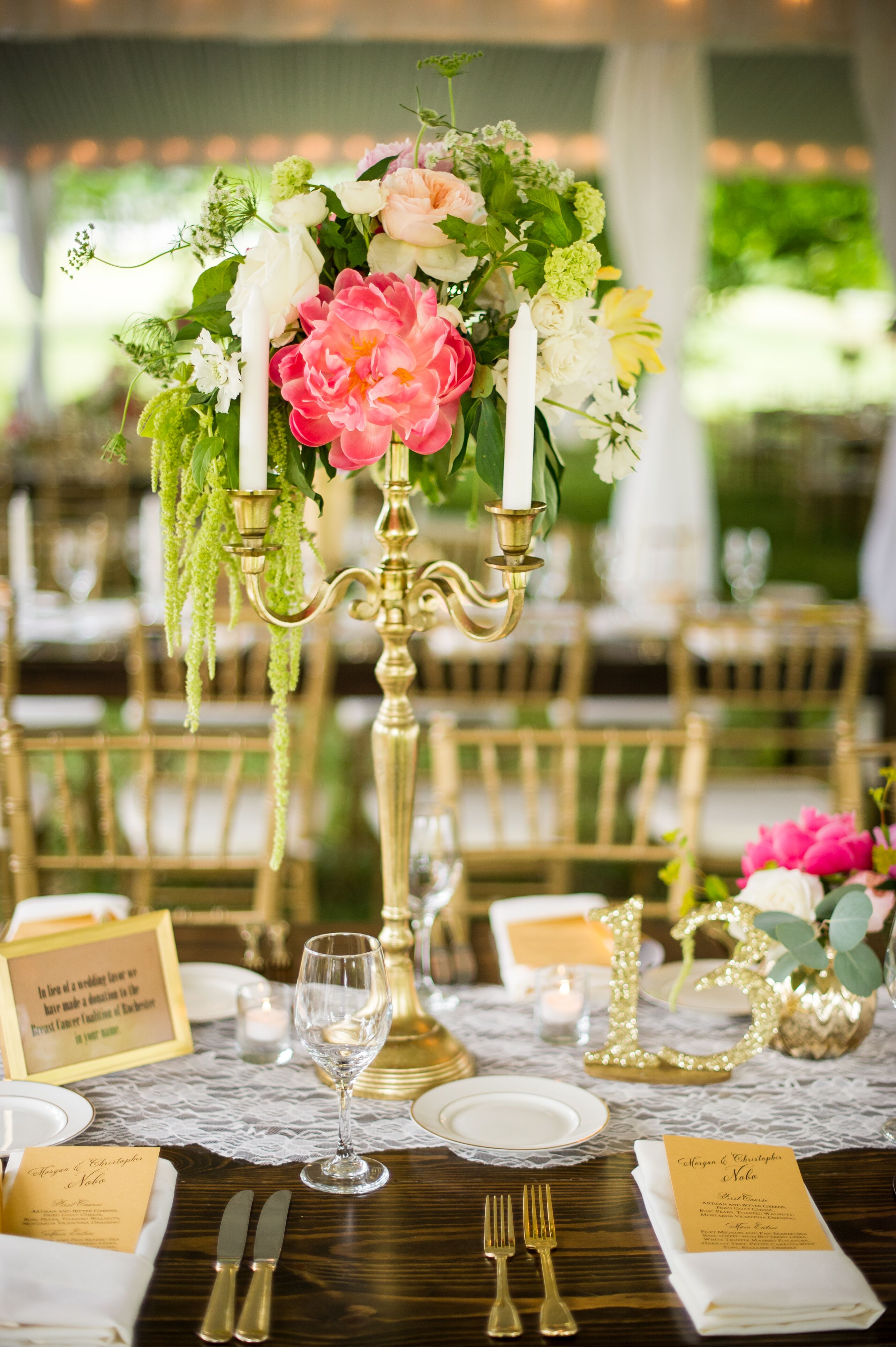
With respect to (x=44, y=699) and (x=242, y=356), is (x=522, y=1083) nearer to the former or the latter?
(x=242, y=356)

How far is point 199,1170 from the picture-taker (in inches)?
39.9

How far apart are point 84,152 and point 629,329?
7096 mm

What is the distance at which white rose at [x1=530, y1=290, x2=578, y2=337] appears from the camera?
1063mm

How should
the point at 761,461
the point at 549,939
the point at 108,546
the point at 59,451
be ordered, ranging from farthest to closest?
1. the point at 761,461
2. the point at 59,451
3. the point at 108,546
4. the point at 549,939

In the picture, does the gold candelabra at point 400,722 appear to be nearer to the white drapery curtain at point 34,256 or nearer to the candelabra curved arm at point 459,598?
the candelabra curved arm at point 459,598

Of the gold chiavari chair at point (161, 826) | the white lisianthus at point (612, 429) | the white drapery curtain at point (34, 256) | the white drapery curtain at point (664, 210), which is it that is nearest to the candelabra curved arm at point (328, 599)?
the white lisianthus at point (612, 429)

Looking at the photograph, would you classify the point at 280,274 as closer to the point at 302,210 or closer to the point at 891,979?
the point at 302,210

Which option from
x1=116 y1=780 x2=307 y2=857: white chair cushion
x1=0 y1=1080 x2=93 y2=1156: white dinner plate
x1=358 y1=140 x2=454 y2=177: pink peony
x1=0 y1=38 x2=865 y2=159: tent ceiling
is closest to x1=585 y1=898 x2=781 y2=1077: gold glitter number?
x1=0 y1=1080 x2=93 y2=1156: white dinner plate

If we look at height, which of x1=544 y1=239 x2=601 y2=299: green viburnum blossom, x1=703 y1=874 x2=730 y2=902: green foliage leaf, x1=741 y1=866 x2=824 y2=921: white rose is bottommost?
x1=703 y1=874 x2=730 y2=902: green foliage leaf

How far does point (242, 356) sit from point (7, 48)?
6937 millimetres

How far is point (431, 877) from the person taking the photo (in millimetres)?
1376

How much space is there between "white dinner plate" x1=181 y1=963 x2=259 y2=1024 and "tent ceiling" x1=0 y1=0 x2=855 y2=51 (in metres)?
4.25

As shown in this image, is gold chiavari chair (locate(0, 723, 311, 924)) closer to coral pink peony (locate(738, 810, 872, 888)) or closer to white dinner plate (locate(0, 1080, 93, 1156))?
white dinner plate (locate(0, 1080, 93, 1156))

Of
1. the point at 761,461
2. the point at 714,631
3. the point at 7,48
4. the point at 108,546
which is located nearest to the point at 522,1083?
the point at 714,631
